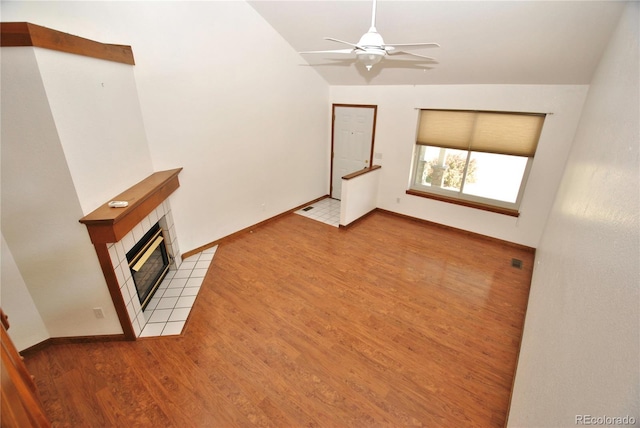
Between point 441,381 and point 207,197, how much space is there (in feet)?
11.7

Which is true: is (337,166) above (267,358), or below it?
above

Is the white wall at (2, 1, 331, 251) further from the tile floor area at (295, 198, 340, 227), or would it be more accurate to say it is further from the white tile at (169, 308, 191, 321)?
the white tile at (169, 308, 191, 321)

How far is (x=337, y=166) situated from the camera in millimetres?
6234

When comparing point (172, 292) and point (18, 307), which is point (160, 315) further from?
point (18, 307)

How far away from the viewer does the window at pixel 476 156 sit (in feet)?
13.3

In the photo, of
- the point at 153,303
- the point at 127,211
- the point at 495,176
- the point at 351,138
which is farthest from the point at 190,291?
the point at 495,176

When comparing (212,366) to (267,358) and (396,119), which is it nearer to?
(267,358)

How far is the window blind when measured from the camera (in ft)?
13.0

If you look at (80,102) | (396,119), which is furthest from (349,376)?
A: (396,119)

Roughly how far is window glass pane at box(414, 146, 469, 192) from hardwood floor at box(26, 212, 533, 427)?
159 centimetres

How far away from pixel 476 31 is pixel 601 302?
313 cm

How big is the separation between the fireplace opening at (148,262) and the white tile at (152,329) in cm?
26

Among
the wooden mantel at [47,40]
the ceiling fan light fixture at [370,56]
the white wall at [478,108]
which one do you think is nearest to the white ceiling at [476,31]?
the white wall at [478,108]

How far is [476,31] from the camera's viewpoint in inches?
117
